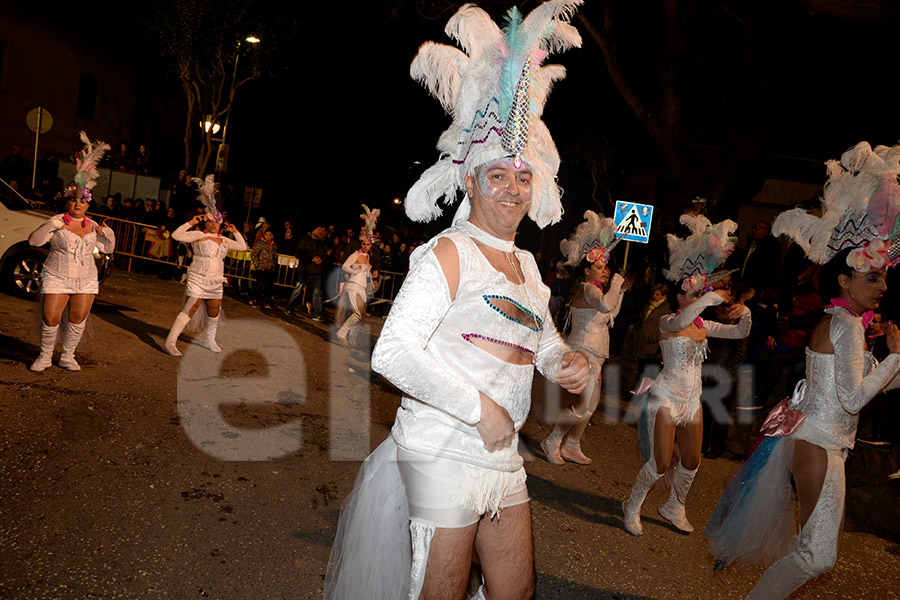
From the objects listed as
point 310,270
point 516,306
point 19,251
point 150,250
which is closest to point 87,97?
point 150,250

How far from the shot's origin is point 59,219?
257 inches

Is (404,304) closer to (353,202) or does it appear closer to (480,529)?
(480,529)

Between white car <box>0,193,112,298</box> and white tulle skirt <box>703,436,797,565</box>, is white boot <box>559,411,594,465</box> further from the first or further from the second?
white car <box>0,193,112,298</box>

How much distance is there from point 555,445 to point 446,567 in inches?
186

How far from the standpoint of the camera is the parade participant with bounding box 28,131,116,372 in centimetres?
642

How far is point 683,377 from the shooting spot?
17.3 ft

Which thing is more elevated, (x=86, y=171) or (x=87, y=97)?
(x=87, y=97)

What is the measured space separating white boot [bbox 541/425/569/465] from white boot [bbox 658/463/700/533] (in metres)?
1.43

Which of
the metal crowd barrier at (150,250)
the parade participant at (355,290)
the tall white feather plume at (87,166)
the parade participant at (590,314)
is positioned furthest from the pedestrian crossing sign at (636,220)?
the tall white feather plume at (87,166)

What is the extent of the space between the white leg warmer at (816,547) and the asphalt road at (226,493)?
876 mm

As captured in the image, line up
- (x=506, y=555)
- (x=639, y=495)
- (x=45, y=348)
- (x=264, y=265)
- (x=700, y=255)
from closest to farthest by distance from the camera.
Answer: (x=506, y=555), (x=639, y=495), (x=700, y=255), (x=45, y=348), (x=264, y=265)

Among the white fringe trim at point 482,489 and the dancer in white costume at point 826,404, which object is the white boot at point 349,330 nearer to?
the dancer in white costume at point 826,404

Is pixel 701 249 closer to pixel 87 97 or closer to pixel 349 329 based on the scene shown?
pixel 349 329

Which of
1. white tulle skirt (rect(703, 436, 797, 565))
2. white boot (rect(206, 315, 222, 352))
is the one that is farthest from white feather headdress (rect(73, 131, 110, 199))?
white tulle skirt (rect(703, 436, 797, 565))
